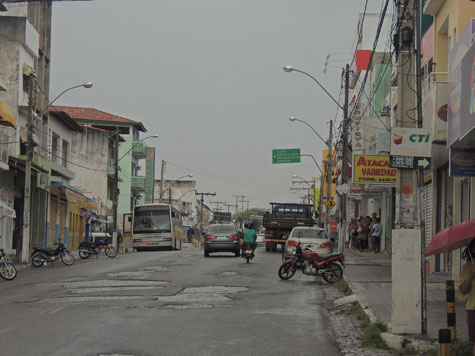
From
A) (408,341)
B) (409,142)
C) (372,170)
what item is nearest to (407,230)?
(409,142)

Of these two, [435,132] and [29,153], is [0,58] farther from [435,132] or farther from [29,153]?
[435,132]

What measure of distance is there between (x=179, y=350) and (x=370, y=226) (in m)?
31.7

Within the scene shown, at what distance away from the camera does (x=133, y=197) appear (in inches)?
3248

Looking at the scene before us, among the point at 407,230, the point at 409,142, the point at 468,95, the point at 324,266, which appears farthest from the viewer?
the point at 324,266

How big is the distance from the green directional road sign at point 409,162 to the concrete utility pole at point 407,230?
0.21m

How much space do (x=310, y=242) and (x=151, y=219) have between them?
20.4m

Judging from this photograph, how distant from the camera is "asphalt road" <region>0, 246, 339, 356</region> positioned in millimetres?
9664

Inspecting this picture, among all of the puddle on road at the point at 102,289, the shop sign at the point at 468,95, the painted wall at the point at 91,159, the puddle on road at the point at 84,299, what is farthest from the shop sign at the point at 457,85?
the painted wall at the point at 91,159

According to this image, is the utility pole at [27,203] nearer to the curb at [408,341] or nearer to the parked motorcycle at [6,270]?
the parked motorcycle at [6,270]

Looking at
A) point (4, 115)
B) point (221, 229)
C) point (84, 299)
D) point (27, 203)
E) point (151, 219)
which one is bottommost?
point (84, 299)

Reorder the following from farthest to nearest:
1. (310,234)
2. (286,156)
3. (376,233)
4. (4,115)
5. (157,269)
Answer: (286,156) < (376,233) < (4,115) < (310,234) < (157,269)

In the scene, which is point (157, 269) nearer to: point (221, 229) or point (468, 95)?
point (221, 229)

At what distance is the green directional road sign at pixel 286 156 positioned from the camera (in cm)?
5678

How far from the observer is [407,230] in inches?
406
